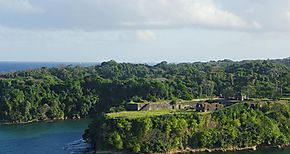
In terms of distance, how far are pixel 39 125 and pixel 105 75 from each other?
4222cm

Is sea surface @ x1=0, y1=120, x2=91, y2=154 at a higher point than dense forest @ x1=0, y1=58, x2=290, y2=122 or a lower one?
lower

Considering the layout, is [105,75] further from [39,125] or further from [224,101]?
[224,101]

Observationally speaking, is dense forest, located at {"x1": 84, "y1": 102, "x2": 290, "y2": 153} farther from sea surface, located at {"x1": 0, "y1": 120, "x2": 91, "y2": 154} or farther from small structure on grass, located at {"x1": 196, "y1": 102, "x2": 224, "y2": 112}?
sea surface, located at {"x1": 0, "y1": 120, "x2": 91, "y2": 154}

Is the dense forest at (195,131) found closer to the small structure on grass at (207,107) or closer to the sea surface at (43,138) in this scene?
the small structure on grass at (207,107)

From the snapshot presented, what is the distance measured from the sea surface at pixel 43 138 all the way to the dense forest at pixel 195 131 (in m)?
2.93

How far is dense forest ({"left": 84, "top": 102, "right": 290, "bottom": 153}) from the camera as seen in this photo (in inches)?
1682

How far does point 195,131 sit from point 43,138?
1758cm

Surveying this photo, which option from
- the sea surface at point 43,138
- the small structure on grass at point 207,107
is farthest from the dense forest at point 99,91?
the small structure on grass at point 207,107

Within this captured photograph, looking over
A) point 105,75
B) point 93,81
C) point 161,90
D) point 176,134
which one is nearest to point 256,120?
point 176,134

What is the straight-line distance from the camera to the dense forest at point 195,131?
1682 inches

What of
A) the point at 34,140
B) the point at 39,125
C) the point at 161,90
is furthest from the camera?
the point at 161,90

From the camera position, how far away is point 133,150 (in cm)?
4219

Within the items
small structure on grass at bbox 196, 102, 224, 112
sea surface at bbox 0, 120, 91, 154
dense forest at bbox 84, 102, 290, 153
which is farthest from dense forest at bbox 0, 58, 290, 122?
dense forest at bbox 84, 102, 290, 153

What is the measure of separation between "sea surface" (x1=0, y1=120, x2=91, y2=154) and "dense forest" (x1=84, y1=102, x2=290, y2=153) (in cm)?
293
